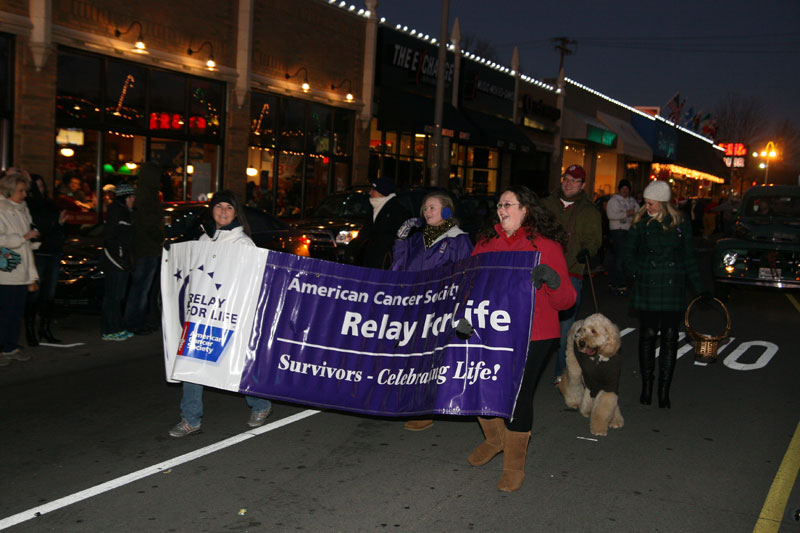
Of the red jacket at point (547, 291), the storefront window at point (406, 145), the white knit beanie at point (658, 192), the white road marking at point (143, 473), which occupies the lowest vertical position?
the white road marking at point (143, 473)

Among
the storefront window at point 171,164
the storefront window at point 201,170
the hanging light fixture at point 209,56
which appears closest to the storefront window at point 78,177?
the storefront window at point 171,164

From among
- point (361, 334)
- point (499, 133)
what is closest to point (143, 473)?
point (361, 334)

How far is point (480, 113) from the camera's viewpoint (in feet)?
106

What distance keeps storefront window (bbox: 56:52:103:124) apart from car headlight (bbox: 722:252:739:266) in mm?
12450

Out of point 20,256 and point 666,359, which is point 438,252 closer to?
point 666,359

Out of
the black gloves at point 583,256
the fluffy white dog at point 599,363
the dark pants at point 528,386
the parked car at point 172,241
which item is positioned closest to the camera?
the dark pants at point 528,386

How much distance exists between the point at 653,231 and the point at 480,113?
25692mm

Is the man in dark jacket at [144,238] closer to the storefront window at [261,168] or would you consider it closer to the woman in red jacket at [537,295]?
the woman in red jacket at [537,295]

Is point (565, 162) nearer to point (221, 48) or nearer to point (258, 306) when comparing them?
point (221, 48)

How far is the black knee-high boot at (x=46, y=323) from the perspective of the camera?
951 centimetres

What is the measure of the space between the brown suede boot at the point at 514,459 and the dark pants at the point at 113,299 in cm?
613

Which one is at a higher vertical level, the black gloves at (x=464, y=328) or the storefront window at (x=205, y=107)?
the storefront window at (x=205, y=107)

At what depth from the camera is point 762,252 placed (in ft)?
47.4

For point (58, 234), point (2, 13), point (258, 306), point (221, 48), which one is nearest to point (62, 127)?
point (2, 13)
